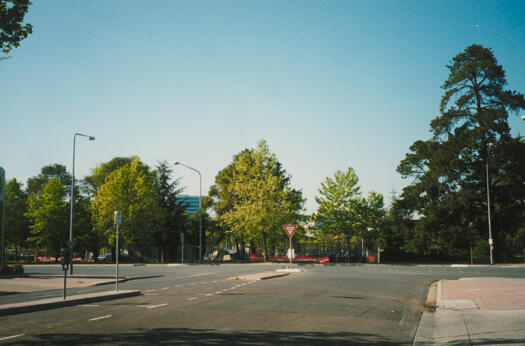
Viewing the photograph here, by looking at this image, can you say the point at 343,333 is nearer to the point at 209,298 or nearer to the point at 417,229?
the point at 209,298

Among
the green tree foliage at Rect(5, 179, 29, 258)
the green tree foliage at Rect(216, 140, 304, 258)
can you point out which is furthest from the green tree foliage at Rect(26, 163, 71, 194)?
the green tree foliage at Rect(216, 140, 304, 258)

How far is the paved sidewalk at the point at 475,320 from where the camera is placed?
739 cm

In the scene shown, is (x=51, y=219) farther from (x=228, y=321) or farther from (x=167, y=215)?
(x=228, y=321)

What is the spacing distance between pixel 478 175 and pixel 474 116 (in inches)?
242

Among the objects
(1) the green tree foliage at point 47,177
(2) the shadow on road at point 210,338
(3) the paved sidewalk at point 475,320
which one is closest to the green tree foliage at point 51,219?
(1) the green tree foliage at point 47,177

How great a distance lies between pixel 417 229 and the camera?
167ft

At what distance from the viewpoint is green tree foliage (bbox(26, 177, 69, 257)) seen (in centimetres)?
5884

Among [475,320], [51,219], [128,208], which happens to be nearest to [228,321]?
[475,320]

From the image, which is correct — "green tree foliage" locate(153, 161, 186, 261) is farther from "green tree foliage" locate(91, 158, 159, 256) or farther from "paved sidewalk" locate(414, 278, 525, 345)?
"paved sidewalk" locate(414, 278, 525, 345)

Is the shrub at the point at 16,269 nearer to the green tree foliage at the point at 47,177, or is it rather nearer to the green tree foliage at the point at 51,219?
the green tree foliage at the point at 51,219

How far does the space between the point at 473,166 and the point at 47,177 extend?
75.7 metres

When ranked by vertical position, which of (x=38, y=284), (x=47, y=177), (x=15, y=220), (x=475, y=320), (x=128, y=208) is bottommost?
(x=38, y=284)

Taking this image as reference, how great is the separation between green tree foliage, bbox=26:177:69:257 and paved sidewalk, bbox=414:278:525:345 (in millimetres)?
55321

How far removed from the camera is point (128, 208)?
184 feet
